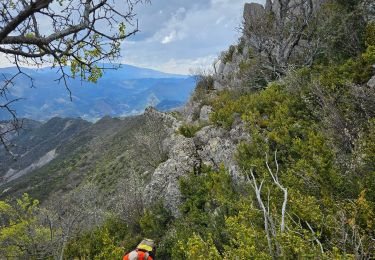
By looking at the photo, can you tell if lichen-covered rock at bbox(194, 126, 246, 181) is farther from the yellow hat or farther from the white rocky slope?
the yellow hat

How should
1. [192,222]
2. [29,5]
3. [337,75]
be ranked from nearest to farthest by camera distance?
[29,5] → [192,222] → [337,75]

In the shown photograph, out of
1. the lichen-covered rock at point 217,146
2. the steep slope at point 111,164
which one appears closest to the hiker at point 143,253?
the lichen-covered rock at point 217,146

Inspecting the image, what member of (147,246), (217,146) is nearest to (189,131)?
(217,146)

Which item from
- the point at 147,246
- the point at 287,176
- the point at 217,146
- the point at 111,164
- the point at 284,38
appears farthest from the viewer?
the point at 111,164

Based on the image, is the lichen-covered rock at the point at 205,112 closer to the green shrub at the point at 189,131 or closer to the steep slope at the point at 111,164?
the green shrub at the point at 189,131

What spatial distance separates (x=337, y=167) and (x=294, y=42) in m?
11.6

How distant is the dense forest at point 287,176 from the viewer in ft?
17.1

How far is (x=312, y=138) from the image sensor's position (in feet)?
27.3

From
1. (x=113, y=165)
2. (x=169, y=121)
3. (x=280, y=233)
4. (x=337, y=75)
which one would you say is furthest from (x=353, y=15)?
(x=113, y=165)

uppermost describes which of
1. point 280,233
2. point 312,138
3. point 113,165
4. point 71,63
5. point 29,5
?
point 29,5

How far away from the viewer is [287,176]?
25.4 ft

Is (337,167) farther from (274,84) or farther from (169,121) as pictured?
(169,121)

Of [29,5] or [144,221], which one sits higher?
[29,5]

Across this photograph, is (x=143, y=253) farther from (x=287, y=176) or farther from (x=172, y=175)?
(x=172, y=175)
